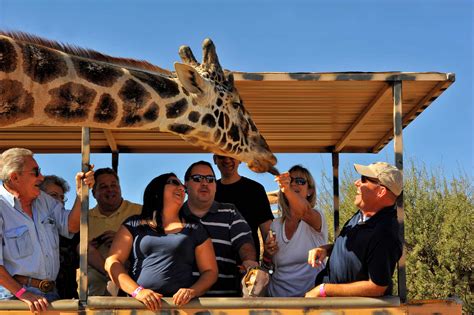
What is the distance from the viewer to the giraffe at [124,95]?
4.70 metres

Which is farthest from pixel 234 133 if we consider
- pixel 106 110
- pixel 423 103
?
pixel 423 103

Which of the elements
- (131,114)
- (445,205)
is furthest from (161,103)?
(445,205)

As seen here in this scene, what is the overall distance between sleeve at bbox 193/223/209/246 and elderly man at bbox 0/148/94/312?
0.80m

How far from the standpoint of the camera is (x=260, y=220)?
6.19 meters

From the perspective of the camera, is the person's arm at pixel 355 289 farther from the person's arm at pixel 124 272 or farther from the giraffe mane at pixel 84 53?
the giraffe mane at pixel 84 53

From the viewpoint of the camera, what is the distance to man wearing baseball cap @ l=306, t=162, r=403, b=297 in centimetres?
477

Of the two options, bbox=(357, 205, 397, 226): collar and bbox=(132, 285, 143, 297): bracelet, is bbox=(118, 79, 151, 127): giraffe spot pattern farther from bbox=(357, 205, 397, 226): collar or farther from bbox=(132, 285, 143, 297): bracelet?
bbox=(357, 205, 397, 226): collar

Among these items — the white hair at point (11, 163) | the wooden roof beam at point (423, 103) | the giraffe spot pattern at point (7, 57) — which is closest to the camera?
the giraffe spot pattern at point (7, 57)

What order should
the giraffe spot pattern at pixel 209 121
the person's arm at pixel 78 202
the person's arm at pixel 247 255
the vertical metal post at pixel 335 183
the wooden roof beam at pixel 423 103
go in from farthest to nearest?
the vertical metal post at pixel 335 183 < the giraffe spot pattern at pixel 209 121 < the wooden roof beam at pixel 423 103 < the person's arm at pixel 247 255 < the person's arm at pixel 78 202

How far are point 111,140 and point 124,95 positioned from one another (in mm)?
2136

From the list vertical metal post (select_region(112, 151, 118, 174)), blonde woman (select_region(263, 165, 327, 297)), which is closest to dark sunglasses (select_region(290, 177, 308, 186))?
blonde woman (select_region(263, 165, 327, 297))

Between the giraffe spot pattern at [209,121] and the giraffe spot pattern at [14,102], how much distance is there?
1.38 metres

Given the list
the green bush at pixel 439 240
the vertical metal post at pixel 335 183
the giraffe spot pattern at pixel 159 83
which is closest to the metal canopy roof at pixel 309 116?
the vertical metal post at pixel 335 183

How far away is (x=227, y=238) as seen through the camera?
5434 millimetres
